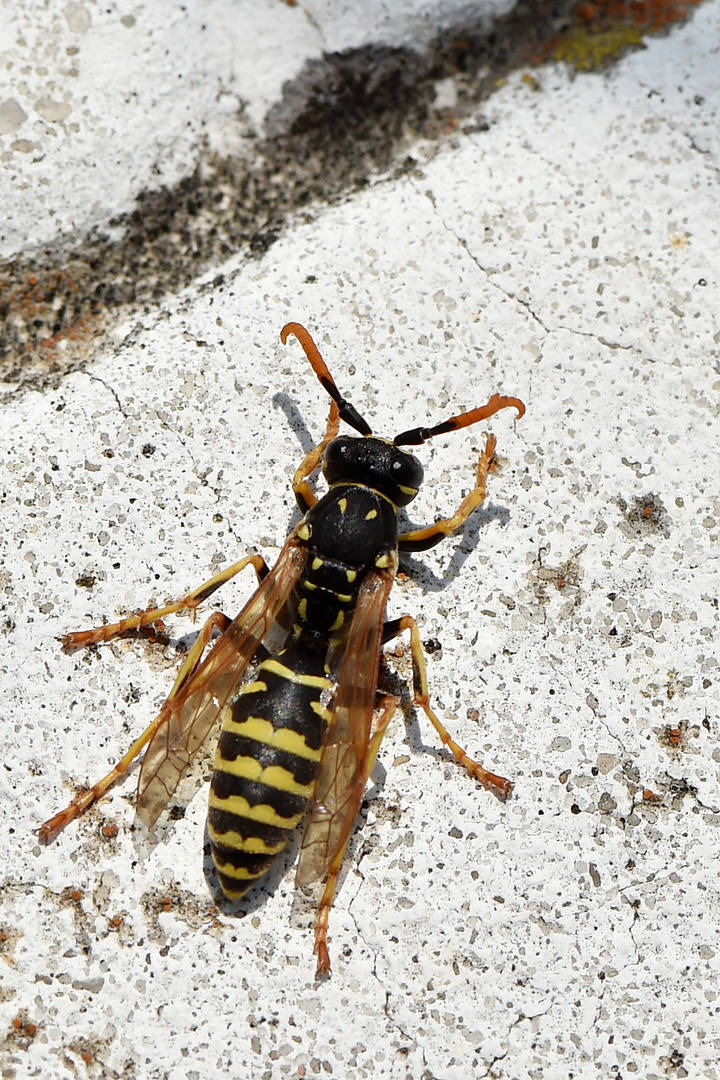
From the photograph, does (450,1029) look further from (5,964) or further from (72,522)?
(72,522)

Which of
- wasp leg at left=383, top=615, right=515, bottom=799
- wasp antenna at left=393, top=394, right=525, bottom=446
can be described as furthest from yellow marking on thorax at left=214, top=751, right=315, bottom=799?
wasp antenna at left=393, top=394, right=525, bottom=446

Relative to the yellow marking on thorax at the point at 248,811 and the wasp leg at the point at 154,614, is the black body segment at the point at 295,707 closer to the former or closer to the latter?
the yellow marking on thorax at the point at 248,811

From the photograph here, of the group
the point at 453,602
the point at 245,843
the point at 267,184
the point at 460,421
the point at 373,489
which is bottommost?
the point at 245,843

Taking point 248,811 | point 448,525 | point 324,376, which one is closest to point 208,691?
point 248,811

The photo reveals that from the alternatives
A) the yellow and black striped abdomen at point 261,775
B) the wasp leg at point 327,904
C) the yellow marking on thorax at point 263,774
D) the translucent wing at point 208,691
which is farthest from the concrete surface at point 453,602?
the yellow marking on thorax at point 263,774

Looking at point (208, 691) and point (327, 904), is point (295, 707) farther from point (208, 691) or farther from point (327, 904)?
point (327, 904)

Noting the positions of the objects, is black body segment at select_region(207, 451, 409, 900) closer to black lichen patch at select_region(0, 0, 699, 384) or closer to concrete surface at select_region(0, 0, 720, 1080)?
concrete surface at select_region(0, 0, 720, 1080)
